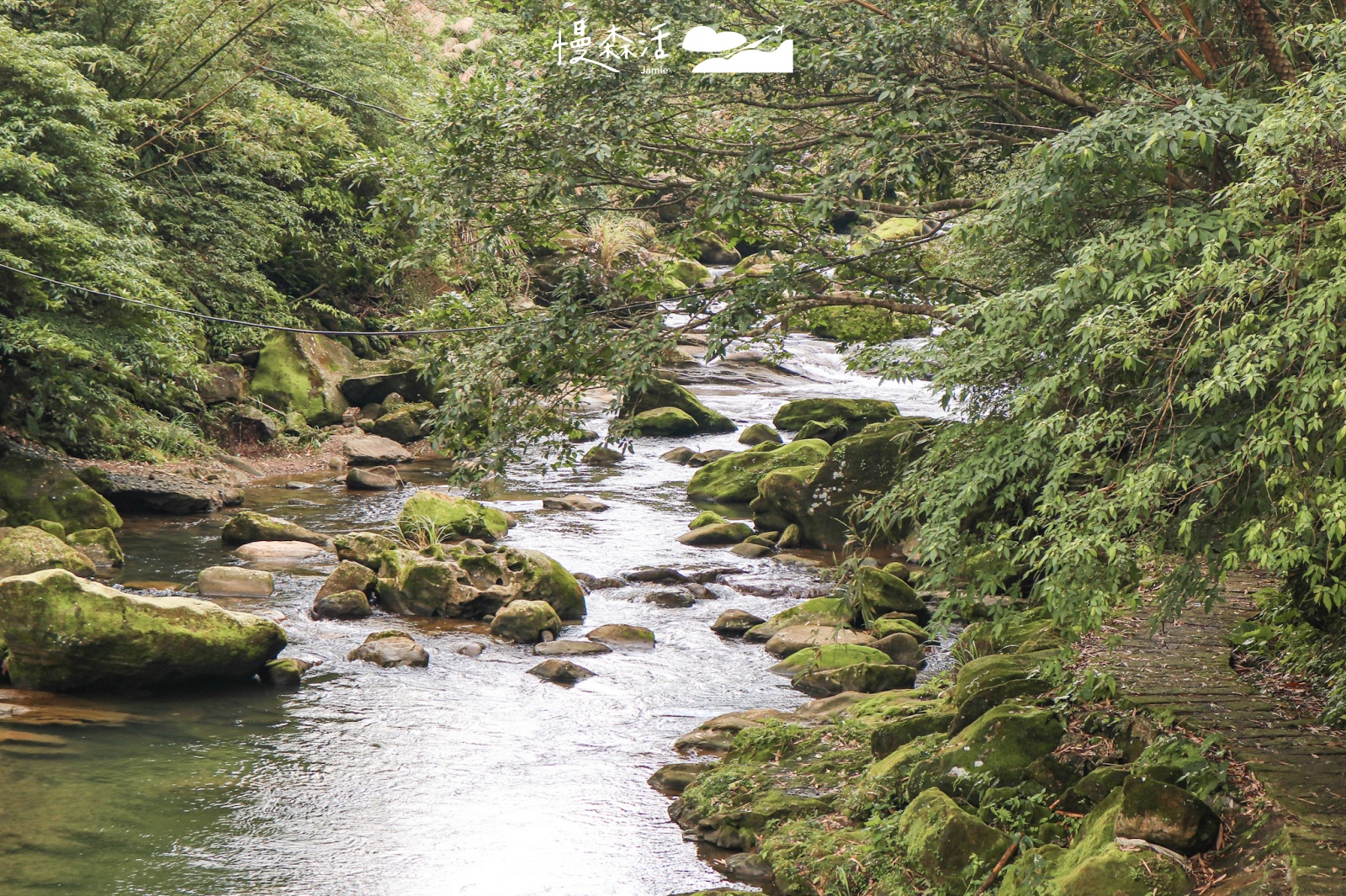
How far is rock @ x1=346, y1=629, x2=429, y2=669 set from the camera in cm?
1126

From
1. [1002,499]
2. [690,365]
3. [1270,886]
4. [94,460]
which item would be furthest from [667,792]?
[690,365]

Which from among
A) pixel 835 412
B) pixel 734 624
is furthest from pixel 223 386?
pixel 734 624

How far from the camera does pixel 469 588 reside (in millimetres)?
13086

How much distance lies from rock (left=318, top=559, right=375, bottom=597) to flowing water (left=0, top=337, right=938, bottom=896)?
0.35m

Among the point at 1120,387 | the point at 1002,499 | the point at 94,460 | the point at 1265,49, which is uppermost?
the point at 1265,49

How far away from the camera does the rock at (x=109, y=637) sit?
9.63 metres

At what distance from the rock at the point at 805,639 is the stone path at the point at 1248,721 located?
143 inches

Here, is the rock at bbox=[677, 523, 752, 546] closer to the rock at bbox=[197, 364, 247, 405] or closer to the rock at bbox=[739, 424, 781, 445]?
the rock at bbox=[739, 424, 781, 445]

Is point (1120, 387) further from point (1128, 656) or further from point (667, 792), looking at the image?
point (667, 792)

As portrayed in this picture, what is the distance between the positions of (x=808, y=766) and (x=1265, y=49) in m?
5.40

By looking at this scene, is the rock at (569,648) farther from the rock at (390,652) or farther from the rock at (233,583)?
the rock at (233,583)

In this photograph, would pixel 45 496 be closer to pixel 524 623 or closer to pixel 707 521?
pixel 524 623

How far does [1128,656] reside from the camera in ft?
24.9

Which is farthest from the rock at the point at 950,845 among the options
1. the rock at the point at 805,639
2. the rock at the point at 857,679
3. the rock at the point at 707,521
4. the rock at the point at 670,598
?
the rock at the point at 707,521
